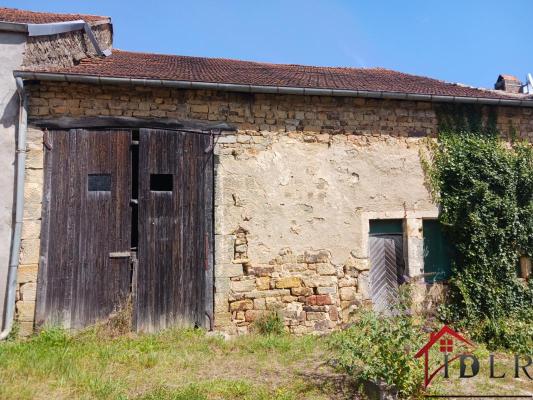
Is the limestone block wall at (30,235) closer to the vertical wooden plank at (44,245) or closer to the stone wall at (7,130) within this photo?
the vertical wooden plank at (44,245)

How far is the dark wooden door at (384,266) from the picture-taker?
639 cm

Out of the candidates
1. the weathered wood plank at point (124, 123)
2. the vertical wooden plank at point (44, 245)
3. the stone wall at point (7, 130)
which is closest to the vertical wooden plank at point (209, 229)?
the weathered wood plank at point (124, 123)

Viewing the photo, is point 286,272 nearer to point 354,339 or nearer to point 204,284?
point 204,284

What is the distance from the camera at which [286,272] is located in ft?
19.7

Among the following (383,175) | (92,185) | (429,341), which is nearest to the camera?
(429,341)

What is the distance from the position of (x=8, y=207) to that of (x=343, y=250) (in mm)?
4797

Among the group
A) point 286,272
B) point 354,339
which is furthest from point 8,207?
point 354,339

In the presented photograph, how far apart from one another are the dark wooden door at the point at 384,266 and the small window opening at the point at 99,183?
4.14 m

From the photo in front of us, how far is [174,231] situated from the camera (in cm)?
572

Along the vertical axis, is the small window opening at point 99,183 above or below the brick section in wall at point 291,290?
above

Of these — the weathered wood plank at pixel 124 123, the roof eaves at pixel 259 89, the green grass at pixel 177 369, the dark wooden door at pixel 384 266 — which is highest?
the roof eaves at pixel 259 89

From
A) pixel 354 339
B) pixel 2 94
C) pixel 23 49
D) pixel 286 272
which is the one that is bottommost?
pixel 354 339

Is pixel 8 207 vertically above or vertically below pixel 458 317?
above

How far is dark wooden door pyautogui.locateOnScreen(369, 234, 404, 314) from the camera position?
6395 millimetres
